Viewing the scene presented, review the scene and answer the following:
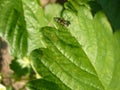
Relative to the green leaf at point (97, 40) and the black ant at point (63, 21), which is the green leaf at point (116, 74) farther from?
the black ant at point (63, 21)

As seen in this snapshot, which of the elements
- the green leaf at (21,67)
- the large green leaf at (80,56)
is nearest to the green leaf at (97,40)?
the large green leaf at (80,56)

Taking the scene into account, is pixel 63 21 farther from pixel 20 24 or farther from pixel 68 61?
pixel 20 24

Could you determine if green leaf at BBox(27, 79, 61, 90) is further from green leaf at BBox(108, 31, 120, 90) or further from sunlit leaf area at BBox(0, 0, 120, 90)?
green leaf at BBox(108, 31, 120, 90)

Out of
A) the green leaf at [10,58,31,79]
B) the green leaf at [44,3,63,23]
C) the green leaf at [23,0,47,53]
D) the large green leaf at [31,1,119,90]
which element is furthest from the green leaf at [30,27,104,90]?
the green leaf at [10,58,31,79]

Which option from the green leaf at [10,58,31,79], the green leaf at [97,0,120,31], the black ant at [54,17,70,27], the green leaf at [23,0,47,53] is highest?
the black ant at [54,17,70,27]

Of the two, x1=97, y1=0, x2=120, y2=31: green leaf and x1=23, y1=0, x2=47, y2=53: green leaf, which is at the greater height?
x1=23, y1=0, x2=47, y2=53: green leaf

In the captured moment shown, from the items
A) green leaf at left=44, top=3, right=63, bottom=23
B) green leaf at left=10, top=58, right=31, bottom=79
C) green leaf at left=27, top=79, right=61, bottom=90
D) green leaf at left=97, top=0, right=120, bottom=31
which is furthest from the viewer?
green leaf at left=10, top=58, right=31, bottom=79

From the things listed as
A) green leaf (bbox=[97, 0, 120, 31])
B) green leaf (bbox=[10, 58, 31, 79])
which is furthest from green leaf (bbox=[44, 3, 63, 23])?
green leaf (bbox=[10, 58, 31, 79])

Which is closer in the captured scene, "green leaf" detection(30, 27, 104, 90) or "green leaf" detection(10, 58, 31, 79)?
"green leaf" detection(30, 27, 104, 90)

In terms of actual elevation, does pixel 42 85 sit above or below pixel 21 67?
above

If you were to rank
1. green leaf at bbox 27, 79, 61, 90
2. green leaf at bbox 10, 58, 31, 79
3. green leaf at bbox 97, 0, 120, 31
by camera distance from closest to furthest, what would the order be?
1. green leaf at bbox 27, 79, 61, 90
2. green leaf at bbox 97, 0, 120, 31
3. green leaf at bbox 10, 58, 31, 79

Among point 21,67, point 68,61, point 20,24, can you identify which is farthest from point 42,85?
point 21,67
